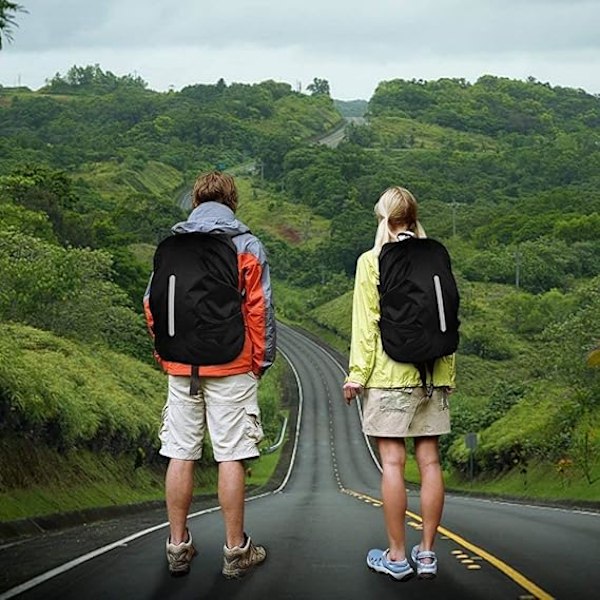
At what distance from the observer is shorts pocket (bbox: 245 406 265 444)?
8211 millimetres

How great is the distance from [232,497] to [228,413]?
574 mm

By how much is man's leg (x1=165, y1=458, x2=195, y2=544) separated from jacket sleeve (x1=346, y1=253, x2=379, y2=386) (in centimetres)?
131

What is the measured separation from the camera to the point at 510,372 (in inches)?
3391

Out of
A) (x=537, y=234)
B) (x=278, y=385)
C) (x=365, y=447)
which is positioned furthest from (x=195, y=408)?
(x=537, y=234)

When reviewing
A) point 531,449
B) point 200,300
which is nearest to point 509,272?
point 531,449

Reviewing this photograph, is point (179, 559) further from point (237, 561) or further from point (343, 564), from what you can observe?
point (343, 564)

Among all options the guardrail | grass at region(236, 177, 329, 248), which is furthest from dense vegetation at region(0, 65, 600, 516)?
the guardrail

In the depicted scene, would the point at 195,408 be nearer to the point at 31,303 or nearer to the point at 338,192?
the point at 31,303

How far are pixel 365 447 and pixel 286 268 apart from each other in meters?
66.3

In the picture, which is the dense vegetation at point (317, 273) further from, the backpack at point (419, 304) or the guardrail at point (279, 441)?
the backpack at point (419, 304)

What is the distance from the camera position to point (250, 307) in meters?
8.23

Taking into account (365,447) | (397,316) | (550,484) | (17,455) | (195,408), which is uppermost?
(397,316)

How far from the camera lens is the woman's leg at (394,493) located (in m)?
8.01

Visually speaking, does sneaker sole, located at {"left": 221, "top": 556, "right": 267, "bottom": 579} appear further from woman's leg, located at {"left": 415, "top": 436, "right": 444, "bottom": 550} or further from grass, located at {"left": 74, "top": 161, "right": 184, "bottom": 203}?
grass, located at {"left": 74, "top": 161, "right": 184, "bottom": 203}
